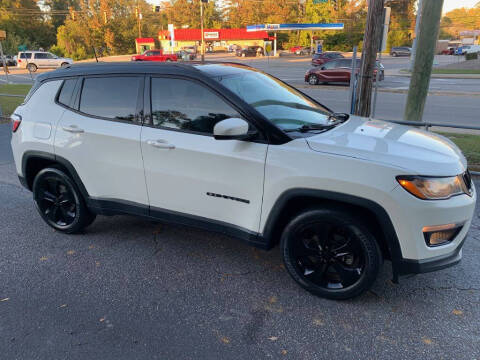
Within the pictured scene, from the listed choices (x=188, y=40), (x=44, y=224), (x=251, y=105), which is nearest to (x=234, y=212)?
(x=251, y=105)

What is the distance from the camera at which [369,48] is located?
6.51m

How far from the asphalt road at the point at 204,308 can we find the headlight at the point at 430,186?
36.2 inches

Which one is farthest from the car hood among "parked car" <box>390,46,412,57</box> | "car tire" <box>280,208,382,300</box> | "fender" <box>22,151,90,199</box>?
"parked car" <box>390,46,412,57</box>

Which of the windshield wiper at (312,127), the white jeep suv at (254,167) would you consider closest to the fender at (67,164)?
the white jeep suv at (254,167)

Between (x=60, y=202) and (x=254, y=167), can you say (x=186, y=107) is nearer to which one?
(x=254, y=167)

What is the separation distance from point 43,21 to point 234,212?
82.6 meters

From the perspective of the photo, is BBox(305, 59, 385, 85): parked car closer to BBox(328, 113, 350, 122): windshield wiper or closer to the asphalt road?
BBox(328, 113, 350, 122): windshield wiper

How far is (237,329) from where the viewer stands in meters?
2.73

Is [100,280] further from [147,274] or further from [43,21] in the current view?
[43,21]

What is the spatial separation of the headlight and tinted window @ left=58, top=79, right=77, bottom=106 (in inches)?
126

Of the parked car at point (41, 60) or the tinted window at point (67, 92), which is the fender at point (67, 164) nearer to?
the tinted window at point (67, 92)

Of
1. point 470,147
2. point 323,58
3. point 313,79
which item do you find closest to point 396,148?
point 470,147

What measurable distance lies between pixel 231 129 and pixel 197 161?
50cm

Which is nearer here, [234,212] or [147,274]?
[234,212]
